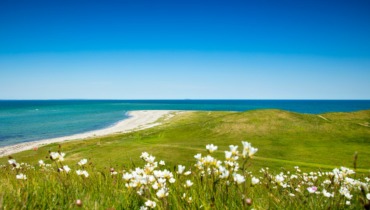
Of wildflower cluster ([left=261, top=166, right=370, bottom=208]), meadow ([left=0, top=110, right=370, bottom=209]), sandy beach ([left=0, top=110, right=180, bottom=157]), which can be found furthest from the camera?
sandy beach ([left=0, top=110, right=180, bottom=157])

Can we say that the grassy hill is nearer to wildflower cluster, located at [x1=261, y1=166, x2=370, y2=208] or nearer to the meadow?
the meadow

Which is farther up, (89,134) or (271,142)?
(271,142)

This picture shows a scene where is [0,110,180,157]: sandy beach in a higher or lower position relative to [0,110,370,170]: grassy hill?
lower

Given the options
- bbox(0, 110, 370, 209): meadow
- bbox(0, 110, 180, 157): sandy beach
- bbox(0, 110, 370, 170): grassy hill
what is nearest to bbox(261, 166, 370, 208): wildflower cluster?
bbox(0, 110, 370, 209): meadow

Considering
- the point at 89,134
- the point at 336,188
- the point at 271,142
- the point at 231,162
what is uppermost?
the point at 231,162

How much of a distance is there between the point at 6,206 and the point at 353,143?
21.1m

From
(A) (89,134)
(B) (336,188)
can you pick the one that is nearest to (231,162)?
(B) (336,188)

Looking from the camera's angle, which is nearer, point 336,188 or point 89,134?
point 336,188

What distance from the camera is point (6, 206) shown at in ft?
9.73

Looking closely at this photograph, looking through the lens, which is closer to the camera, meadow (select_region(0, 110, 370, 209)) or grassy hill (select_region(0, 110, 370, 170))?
meadow (select_region(0, 110, 370, 209))

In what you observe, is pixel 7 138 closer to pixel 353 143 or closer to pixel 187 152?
pixel 187 152

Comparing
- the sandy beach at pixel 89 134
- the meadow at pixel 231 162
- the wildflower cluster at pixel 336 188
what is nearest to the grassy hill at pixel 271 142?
the meadow at pixel 231 162

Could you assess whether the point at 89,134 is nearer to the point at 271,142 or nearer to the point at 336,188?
the point at 271,142

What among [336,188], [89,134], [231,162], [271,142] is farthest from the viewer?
[89,134]
